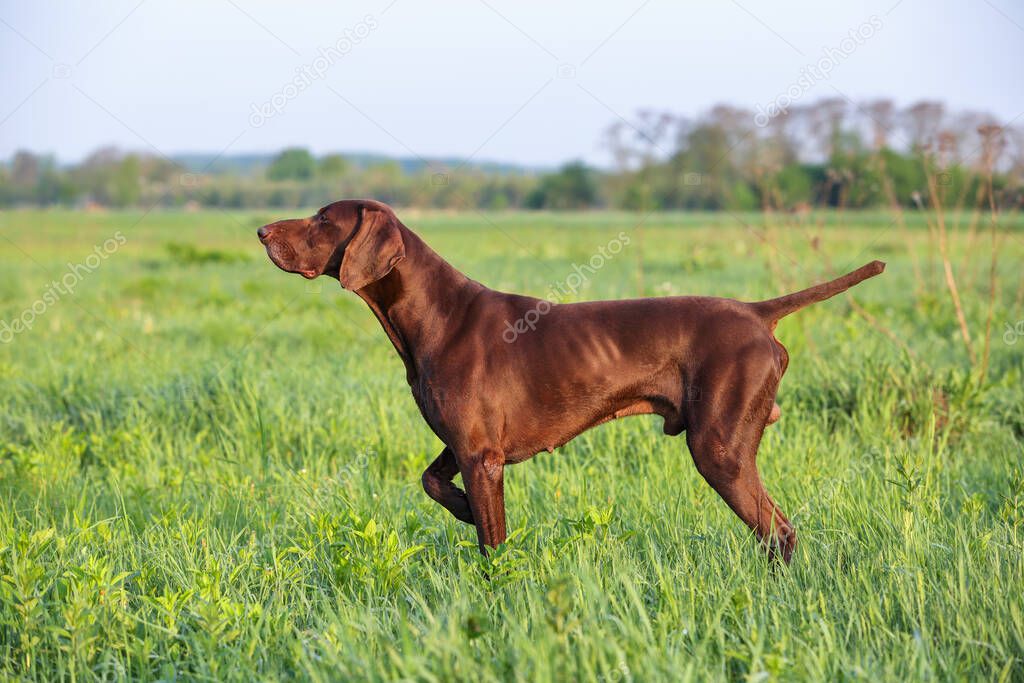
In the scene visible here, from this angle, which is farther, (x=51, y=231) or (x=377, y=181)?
(x=377, y=181)

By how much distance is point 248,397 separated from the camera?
232 inches

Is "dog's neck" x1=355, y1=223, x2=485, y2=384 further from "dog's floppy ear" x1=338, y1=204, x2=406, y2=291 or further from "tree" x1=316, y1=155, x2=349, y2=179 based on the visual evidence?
"tree" x1=316, y1=155, x2=349, y2=179

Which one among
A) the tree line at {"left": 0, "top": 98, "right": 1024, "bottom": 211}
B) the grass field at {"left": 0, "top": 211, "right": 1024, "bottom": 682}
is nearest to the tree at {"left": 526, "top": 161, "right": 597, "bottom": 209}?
the tree line at {"left": 0, "top": 98, "right": 1024, "bottom": 211}

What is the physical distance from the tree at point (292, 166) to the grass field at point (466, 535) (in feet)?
196

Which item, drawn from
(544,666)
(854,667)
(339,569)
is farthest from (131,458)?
(854,667)

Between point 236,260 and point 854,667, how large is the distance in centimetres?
1788

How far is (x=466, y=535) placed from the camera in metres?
3.98

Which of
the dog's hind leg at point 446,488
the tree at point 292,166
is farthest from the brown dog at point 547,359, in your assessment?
the tree at point 292,166

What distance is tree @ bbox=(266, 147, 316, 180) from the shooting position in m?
65.8

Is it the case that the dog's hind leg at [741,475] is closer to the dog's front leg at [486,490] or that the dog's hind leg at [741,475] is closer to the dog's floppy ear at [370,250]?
the dog's front leg at [486,490]

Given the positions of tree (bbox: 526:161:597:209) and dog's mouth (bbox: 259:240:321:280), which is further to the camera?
tree (bbox: 526:161:597:209)

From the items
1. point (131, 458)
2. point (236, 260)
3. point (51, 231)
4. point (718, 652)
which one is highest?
point (51, 231)

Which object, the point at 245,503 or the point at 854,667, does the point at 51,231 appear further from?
the point at 854,667

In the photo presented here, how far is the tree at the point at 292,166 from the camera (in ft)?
216
